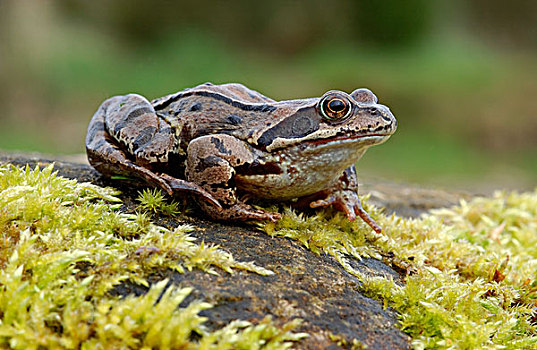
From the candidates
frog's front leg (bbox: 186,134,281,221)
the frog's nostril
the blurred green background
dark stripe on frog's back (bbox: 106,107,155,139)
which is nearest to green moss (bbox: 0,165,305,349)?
frog's front leg (bbox: 186,134,281,221)

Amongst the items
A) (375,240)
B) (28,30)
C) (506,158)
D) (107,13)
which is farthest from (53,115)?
(506,158)

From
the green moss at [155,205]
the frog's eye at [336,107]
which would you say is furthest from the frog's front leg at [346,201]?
the green moss at [155,205]

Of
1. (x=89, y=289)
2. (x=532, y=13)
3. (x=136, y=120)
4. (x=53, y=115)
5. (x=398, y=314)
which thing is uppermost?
(x=532, y=13)

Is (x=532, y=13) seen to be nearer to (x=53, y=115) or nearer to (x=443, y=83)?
(x=443, y=83)

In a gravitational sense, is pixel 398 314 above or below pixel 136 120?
below

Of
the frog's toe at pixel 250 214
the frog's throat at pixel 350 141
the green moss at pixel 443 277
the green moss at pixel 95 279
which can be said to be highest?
the frog's throat at pixel 350 141

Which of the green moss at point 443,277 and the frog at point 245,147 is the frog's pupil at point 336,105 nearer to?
the frog at point 245,147

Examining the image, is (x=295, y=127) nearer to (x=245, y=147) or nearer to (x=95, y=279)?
(x=245, y=147)
